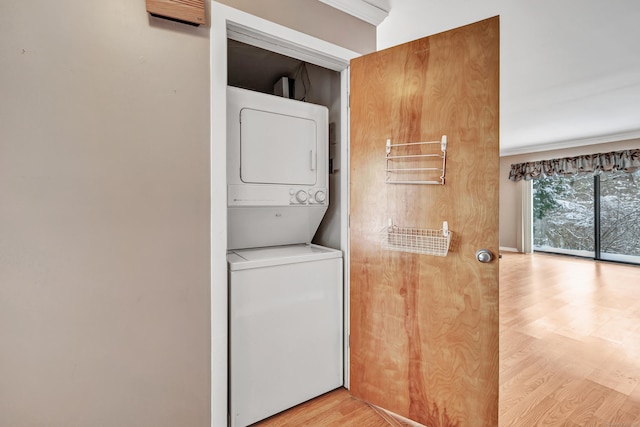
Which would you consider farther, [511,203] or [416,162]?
[511,203]

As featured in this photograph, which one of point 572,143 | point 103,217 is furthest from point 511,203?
point 103,217

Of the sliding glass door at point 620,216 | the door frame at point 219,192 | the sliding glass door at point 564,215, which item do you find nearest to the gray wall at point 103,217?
the door frame at point 219,192

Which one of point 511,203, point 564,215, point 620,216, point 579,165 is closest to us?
point 620,216

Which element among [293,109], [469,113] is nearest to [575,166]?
[469,113]

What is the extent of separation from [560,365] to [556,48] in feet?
8.13

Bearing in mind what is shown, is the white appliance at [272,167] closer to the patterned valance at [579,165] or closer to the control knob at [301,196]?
the control knob at [301,196]

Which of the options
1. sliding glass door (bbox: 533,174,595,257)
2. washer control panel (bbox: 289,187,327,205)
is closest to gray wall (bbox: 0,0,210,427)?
washer control panel (bbox: 289,187,327,205)

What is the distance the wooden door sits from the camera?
1.44m

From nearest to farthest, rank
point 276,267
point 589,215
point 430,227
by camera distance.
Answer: point 430,227 < point 276,267 < point 589,215

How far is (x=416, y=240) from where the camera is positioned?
1604 millimetres

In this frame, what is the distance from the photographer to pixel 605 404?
1.79 metres

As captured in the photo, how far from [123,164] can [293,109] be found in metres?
0.96

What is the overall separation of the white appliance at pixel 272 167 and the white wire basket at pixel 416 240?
480mm

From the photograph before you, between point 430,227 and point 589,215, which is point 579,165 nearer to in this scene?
point 589,215
